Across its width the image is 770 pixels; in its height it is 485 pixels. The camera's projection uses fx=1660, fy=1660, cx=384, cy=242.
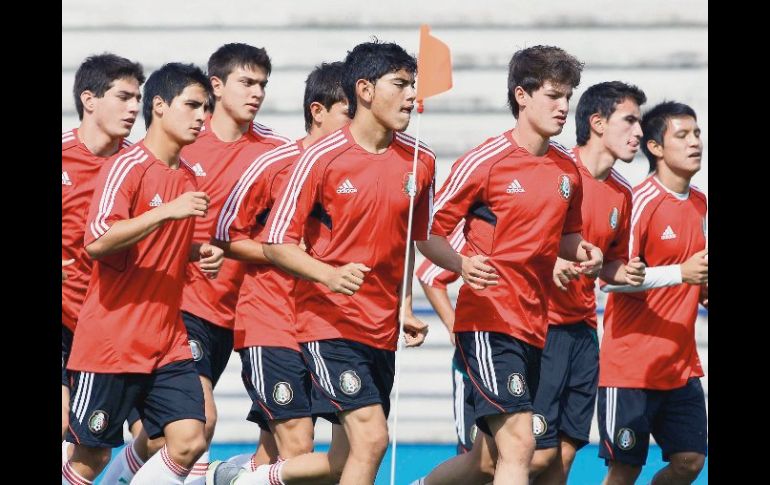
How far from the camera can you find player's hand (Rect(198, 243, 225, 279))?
7.81 meters

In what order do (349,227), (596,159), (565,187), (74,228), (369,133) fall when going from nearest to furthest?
(349,227), (369,133), (565,187), (74,228), (596,159)

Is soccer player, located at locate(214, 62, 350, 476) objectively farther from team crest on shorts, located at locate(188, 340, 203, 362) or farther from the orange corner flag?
the orange corner flag

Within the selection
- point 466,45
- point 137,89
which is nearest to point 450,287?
point 466,45

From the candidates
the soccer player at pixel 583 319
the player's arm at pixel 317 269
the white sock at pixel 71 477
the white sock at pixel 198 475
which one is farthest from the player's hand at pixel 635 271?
the white sock at pixel 71 477

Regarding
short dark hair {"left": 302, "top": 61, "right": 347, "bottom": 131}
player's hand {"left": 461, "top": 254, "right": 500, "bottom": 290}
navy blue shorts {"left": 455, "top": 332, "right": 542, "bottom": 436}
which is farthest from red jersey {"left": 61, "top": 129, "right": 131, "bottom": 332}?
player's hand {"left": 461, "top": 254, "right": 500, "bottom": 290}

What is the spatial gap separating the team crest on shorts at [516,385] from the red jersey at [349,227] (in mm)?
554

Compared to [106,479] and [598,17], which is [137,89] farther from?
[598,17]

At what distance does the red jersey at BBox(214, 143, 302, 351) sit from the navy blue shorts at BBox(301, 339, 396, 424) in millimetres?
773

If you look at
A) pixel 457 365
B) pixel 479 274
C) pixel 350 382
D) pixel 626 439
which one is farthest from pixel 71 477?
pixel 626 439

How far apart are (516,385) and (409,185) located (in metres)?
1.03

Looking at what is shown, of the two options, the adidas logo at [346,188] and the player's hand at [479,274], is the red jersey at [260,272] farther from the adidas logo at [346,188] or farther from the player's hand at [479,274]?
the player's hand at [479,274]

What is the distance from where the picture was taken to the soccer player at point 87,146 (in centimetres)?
838

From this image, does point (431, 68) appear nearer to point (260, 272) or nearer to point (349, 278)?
point (349, 278)

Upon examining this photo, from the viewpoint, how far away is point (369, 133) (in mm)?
Answer: 7508
